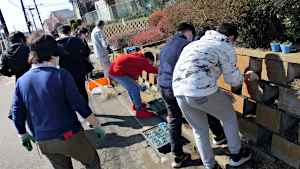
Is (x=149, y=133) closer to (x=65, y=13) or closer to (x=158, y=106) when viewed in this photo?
(x=158, y=106)

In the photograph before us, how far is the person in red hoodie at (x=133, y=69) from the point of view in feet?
12.7

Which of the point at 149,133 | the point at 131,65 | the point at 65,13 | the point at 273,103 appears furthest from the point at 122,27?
the point at 65,13

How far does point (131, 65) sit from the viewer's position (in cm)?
400

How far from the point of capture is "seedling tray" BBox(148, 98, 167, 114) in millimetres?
4361

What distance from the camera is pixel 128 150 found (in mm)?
3527

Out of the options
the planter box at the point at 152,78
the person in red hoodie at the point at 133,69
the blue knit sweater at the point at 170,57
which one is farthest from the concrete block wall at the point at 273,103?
the planter box at the point at 152,78

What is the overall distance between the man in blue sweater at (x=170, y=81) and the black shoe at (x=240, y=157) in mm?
475

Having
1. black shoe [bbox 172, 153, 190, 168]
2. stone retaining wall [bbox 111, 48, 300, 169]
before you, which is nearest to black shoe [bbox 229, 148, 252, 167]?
stone retaining wall [bbox 111, 48, 300, 169]

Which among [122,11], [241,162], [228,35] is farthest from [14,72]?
[122,11]

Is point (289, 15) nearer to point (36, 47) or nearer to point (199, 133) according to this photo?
point (199, 133)

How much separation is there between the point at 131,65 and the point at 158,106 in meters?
1.13

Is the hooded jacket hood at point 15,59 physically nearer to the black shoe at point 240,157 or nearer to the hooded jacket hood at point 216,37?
the hooded jacket hood at point 216,37

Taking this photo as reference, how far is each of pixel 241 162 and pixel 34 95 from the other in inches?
93.5

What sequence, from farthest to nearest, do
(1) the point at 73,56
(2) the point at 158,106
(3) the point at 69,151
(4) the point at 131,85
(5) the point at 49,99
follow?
1. (2) the point at 158,106
2. (4) the point at 131,85
3. (1) the point at 73,56
4. (3) the point at 69,151
5. (5) the point at 49,99
